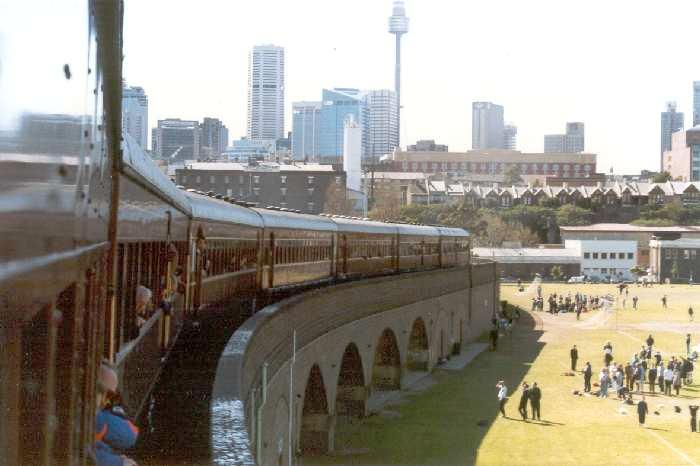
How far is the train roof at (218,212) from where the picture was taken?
13.0 meters

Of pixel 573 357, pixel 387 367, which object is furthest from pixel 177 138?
Answer: pixel 387 367

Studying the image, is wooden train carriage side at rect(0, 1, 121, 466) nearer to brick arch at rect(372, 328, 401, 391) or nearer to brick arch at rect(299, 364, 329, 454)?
brick arch at rect(299, 364, 329, 454)

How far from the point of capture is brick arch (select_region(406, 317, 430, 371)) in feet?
128

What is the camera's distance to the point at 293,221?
830 inches

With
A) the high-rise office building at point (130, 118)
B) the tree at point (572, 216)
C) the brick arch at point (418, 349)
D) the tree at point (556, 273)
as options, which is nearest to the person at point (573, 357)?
the brick arch at point (418, 349)

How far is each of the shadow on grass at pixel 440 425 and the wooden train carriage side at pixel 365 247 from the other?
159 inches

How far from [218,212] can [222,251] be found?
656mm

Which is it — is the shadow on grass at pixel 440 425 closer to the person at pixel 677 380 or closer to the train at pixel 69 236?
the person at pixel 677 380

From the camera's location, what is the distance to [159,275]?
30.3 ft

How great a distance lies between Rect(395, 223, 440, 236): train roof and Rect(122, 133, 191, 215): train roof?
23822 millimetres

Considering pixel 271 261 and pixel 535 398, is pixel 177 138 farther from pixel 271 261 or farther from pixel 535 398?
pixel 271 261

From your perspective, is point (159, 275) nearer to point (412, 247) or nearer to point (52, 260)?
point (52, 260)

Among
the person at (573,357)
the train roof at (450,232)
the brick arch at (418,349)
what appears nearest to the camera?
the person at (573,357)

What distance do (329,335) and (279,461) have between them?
724 centimetres
